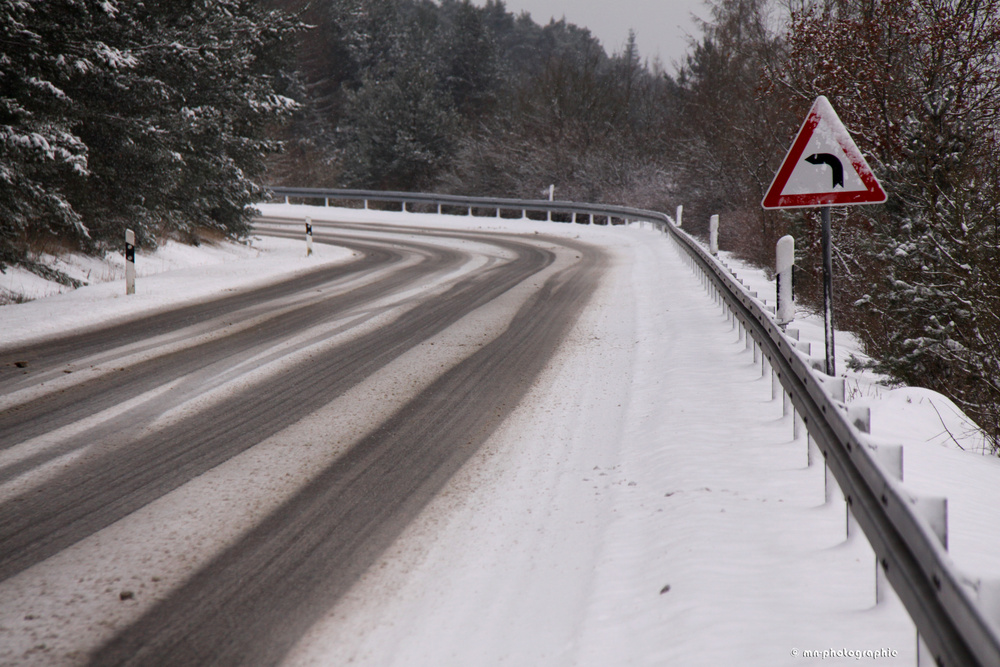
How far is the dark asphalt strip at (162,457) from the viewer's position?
4383mm

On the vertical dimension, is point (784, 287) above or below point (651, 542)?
above

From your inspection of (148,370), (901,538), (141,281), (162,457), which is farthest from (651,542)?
(141,281)

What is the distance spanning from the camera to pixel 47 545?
421 cm

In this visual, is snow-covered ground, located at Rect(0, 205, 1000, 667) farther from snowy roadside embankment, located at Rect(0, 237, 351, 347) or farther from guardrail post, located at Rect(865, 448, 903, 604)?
snowy roadside embankment, located at Rect(0, 237, 351, 347)

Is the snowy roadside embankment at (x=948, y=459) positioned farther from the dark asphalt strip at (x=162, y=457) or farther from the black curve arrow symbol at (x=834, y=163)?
the dark asphalt strip at (x=162, y=457)

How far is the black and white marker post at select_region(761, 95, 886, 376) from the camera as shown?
6.28m

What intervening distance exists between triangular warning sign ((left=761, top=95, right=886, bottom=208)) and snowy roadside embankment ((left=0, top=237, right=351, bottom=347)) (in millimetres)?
8708

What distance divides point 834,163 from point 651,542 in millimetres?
3726

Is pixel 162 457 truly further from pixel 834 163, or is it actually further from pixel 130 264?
pixel 130 264

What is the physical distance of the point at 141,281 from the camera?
1516cm

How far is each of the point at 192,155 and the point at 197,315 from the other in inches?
261

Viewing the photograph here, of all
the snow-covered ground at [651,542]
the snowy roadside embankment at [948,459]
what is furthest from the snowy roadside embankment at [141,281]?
the snowy roadside embankment at [948,459]

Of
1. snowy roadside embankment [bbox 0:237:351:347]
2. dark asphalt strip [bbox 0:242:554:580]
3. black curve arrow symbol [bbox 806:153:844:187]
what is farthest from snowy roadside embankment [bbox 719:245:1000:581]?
snowy roadside embankment [bbox 0:237:351:347]

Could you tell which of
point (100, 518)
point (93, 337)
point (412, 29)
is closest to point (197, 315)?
point (93, 337)
